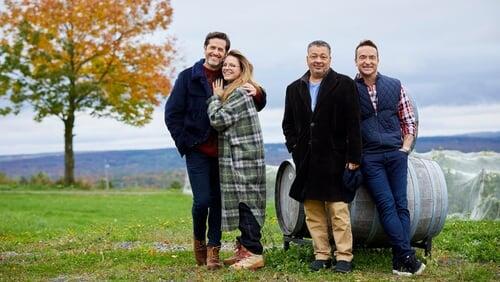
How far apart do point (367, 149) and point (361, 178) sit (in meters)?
0.31

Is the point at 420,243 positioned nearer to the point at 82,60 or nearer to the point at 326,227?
the point at 326,227

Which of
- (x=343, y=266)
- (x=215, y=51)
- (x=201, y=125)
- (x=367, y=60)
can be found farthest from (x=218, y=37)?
(x=343, y=266)

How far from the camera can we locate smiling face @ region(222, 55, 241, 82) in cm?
787

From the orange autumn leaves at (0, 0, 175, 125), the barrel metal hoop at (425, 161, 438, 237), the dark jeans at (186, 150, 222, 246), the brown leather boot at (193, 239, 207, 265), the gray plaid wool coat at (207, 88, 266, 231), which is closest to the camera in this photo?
the gray plaid wool coat at (207, 88, 266, 231)

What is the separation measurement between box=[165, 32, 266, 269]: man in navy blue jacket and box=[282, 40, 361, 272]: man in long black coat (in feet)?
2.17

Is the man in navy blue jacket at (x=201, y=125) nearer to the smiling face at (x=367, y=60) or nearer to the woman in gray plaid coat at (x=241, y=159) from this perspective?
the woman in gray plaid coat at (x=241, y=159)

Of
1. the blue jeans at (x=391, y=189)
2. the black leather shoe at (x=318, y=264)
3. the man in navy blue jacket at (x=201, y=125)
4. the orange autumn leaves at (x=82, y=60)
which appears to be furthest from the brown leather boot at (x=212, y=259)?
the orange autumn leaves at (x=82, y=60)

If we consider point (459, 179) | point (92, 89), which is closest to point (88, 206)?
point (459, 179)

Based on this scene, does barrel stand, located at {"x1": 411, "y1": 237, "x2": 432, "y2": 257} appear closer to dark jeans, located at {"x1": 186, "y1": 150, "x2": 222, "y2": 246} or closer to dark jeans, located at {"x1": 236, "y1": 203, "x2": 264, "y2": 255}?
dark jeans, located at {"x1": 236, "y1": 203, "x2": 264, "y2": 255}

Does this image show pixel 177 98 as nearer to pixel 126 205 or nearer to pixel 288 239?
pixel 288 239

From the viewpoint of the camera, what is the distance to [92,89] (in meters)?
32.5

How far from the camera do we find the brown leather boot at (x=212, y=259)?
796 centimetres

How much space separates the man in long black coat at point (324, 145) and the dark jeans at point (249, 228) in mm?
502

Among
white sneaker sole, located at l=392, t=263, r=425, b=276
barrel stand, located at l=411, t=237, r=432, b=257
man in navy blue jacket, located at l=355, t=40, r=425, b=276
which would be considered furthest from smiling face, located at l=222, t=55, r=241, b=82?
barrel stand, located at l=411, t=237, r=432, b=257
